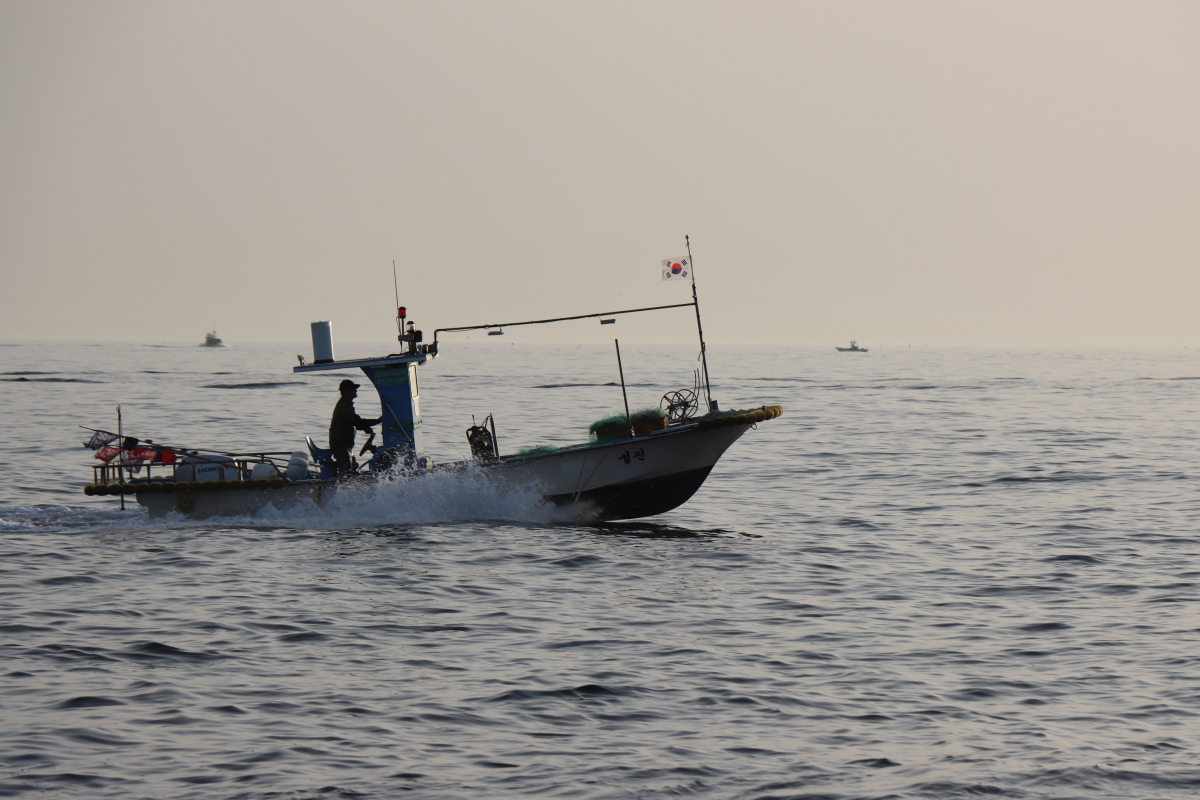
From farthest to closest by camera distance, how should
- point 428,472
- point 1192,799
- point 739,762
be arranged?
point 428,472, point 739,762, point 1192,799

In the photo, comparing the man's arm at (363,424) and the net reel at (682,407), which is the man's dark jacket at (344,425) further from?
the net reel at (682,407)

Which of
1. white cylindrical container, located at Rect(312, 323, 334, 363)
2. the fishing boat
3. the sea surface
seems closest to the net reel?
the fishing boat

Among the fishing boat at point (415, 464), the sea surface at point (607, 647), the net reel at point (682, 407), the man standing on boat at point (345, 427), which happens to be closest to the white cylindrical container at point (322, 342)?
the fishing boat at point (415, 464)

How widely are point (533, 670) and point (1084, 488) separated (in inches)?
762

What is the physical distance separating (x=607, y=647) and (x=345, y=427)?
29.9ft

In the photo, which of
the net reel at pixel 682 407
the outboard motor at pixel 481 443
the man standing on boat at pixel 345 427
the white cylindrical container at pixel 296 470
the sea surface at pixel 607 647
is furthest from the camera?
the outboard motor at pixel 481 443

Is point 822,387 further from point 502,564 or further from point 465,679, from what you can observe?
point 465,679

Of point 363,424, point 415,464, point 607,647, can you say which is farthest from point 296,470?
point 607,647

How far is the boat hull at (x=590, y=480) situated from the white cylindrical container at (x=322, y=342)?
7.24ft

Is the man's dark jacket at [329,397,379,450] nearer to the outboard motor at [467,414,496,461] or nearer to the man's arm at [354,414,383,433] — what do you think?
the man's arm at [354,414,383,433]

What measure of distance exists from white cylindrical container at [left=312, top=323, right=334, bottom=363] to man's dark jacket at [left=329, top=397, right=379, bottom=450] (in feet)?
3.07

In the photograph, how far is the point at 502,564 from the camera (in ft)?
52.0

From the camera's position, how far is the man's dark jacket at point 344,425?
18.8 m

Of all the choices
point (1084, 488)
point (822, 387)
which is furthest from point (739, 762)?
point (822, 387)
